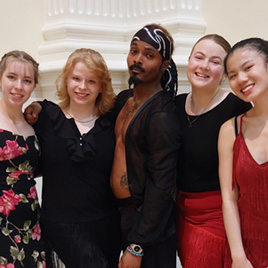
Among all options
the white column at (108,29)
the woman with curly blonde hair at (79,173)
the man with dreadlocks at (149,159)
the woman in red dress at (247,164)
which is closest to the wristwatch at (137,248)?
the man with dreadlocks at (149,159)

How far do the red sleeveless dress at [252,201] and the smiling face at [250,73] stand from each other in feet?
0.69

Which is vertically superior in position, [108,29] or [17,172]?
[108,29]

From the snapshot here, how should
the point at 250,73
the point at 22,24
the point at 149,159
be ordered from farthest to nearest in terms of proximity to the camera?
the point at 22,24 → the point at 149,159 → the point at 250,73

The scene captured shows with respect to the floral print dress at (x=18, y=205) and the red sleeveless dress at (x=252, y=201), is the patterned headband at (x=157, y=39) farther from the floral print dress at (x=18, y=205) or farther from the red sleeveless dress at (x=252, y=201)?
the floral print dress at (x=18, y=205)

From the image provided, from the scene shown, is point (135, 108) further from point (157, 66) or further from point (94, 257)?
point (94, 257)

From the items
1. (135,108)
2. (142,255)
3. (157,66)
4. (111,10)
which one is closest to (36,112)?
(135,108)

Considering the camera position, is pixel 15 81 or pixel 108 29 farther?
pixel 108 29

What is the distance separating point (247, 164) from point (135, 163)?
560 millimetres

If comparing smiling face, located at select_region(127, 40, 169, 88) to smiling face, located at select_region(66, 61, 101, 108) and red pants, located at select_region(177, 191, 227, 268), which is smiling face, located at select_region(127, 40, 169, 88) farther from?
red pants, located at select_region(177, 191, 227, 268)

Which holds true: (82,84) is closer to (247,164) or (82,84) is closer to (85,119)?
(85,119)

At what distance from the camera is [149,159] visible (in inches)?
82.7

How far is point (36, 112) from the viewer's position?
7.79 ft

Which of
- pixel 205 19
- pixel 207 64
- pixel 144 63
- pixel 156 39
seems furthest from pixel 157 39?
pixel 205 19

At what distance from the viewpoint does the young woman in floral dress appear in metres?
2.15
